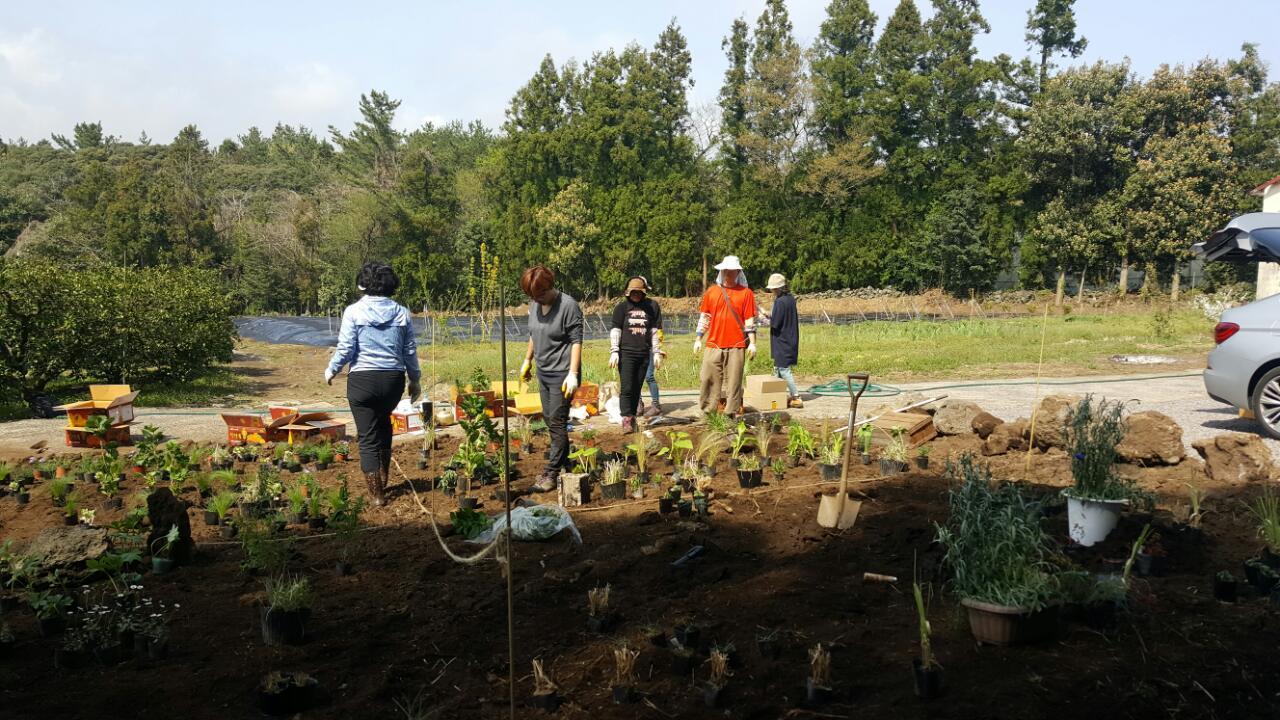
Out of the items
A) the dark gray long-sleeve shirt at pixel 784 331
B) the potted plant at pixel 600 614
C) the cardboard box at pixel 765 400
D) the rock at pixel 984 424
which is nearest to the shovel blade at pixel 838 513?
the potted plant at pixel 600 614

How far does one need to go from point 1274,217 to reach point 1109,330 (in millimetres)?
15068

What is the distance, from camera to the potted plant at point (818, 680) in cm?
274

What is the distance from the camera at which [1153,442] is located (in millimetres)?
5852

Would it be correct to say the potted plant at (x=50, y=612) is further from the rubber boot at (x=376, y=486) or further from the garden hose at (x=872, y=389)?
the garden hose at (x=872, y=389)

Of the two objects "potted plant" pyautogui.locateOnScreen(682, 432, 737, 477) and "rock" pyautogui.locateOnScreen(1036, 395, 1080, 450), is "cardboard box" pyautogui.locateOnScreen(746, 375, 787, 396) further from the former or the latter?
"rock" pyautogui.locateOnScreen(1036, 395, 1080, 450)

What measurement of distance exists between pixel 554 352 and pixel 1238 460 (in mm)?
4667

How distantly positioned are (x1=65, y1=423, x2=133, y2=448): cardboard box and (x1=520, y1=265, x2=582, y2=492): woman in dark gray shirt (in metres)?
4.82

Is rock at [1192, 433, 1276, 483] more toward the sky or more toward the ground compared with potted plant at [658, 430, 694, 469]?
more toward the sky

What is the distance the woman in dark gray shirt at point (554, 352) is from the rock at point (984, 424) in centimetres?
355

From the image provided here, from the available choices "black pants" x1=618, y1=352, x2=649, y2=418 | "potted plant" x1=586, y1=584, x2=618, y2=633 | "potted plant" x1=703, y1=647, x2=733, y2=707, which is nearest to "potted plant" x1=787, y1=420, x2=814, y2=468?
"black pants" x1=618, y1=352, x2=649, y2=418

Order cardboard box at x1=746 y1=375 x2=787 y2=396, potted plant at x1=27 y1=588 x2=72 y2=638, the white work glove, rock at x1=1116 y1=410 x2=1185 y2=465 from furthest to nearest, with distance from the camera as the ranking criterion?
1. cardboard box at x1=746 y1=375 x2=787 y2=396
2. the white work glove
3. rock at x1=1116 y1=410 x2=1185 y2=465
4. potted plant at x1=27 y1=588 x2=72 y2=638

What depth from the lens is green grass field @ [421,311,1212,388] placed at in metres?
13.9

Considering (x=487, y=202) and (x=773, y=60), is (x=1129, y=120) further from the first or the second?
(x=487, y=202)

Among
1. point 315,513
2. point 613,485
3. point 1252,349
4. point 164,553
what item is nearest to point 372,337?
point 315,513
